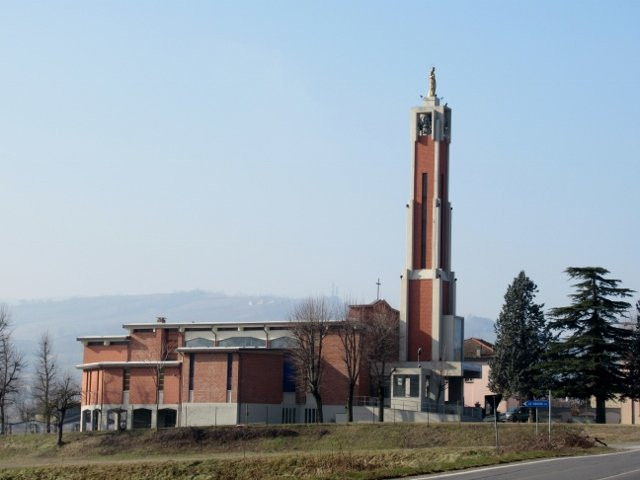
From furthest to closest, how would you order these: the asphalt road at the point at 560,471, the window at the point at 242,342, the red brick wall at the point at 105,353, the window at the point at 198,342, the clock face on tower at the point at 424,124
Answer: the red brick wall at the point at 105,353, the window at the point at 198,342, the clock face on tower at the point at 424,124, the window at the point at 242,342, the asphalt road at the point at 560,471

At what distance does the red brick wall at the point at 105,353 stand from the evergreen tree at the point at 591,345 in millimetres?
38125

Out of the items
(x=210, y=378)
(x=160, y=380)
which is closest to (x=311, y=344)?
(x=210, y=378)

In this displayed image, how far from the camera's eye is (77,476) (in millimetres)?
49125

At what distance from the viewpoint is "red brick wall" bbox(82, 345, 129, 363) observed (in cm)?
9775

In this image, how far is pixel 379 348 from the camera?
88.0 metres

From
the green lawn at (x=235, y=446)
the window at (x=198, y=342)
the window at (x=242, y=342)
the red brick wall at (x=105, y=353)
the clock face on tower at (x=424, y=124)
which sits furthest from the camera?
the red brick wall at (x=105, y=353)

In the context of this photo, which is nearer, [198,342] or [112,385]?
[112,385]

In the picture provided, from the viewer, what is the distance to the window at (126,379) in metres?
89.6

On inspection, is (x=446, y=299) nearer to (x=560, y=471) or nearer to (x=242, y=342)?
(x=242, y=342)

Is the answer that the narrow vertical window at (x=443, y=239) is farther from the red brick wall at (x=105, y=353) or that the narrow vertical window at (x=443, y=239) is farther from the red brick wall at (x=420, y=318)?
the red brick wall at (x=105, y=353)

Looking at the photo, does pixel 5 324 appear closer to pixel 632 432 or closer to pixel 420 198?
pixel 420 198

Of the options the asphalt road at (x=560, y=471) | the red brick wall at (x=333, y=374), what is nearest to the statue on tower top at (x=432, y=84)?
the red brick wall at (x=333, y=374)

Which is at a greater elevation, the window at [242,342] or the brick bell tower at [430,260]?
the brick bell tower at [430,260]

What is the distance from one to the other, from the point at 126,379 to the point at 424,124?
106ft
